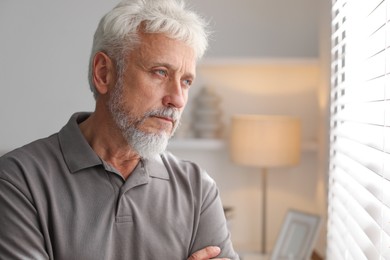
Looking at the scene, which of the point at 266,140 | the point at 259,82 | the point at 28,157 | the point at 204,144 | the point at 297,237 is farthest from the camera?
the point at 259,82

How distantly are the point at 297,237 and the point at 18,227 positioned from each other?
1807mm

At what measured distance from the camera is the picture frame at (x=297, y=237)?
9.65ft

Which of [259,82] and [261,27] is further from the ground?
[261,27]

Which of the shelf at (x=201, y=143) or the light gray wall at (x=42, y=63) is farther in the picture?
the shelf at (x=201, y=143)

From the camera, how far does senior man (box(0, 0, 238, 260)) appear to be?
5.14ft

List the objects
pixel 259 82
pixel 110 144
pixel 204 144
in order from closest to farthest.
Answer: pixel 110 144
pixel 204 144
pixel 259 82

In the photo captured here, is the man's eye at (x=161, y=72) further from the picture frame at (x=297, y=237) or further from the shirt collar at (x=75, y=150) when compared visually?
the picture frame at (x=297, y=237)

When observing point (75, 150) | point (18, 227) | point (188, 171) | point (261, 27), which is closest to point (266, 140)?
point (261, 27)

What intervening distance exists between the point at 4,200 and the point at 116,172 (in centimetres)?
31

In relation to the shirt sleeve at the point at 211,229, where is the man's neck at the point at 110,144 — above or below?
above

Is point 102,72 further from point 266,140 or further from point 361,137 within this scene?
point 266,140

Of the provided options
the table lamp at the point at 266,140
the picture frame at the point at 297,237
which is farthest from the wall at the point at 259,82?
the picture frame at the point at 297,237

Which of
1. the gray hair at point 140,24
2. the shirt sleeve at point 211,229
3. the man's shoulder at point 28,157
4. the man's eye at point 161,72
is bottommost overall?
the shirt sleeve at point 211,229

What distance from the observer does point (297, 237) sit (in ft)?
9.89
